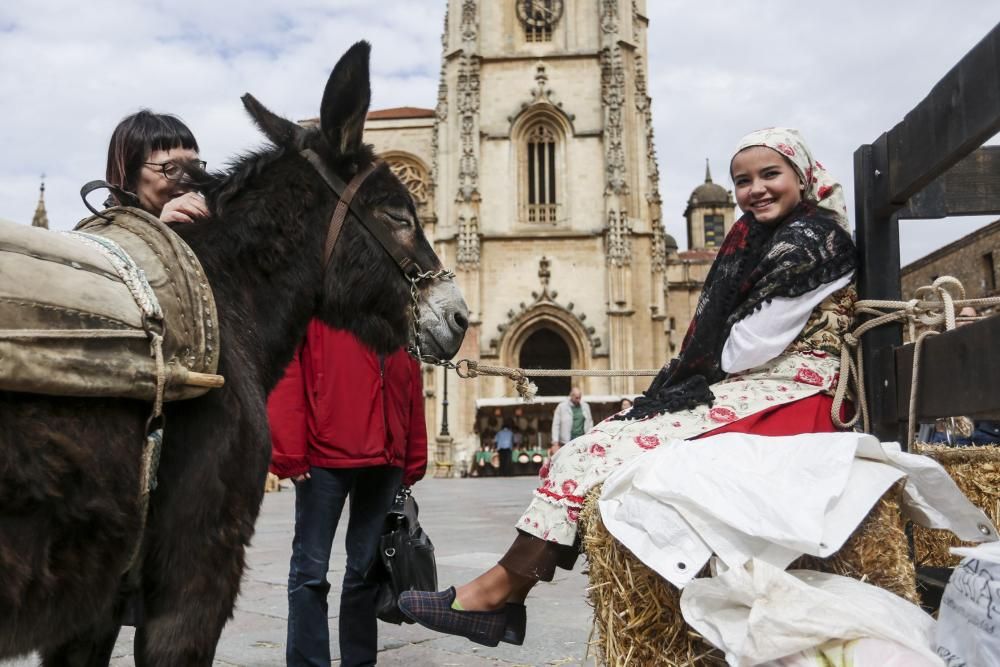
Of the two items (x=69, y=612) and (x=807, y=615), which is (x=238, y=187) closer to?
(x=69, y=612)

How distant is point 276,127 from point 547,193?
28.8 m

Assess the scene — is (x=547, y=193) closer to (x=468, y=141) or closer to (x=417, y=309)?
(x=468, y=141)

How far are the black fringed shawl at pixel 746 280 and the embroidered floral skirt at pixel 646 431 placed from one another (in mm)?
78

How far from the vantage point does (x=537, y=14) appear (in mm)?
31344

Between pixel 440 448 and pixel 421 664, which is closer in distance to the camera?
pixel 421 664

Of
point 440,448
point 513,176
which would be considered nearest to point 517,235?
point 513,176

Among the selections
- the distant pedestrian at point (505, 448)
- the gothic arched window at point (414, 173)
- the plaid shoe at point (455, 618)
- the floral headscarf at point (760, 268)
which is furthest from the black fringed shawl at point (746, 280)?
the gothic arched window at point (414, 173)

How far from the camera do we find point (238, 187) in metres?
2.41

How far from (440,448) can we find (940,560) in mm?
24599

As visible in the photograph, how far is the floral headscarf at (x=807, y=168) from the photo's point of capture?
3139 millimetres

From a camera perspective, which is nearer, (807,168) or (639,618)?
(639,618)

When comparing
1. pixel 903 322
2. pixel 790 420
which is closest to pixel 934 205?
pixel 903 322

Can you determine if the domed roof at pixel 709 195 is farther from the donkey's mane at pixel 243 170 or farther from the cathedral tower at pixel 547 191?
the donkey's mane at pixel 243 170

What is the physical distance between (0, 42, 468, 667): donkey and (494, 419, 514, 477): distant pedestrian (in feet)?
76.7
